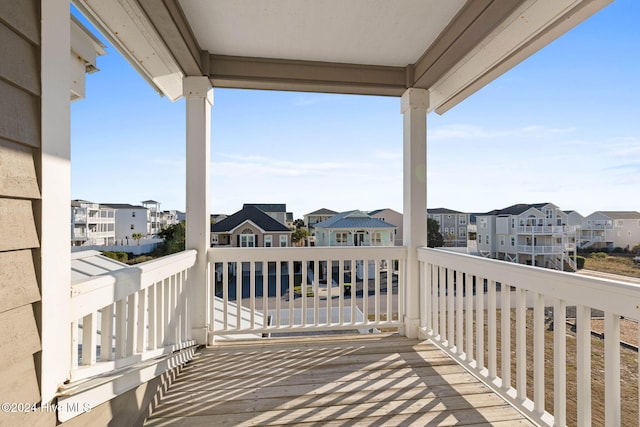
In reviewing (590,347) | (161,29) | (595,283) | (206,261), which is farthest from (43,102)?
(590,347)

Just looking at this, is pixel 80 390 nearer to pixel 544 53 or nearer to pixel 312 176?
pixel 544 53

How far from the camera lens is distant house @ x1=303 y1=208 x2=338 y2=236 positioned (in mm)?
3051

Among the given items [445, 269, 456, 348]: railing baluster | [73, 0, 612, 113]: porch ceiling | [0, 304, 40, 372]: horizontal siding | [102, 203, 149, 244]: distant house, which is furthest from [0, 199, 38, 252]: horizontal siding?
[445, 269, 456, 348]: railing baluster

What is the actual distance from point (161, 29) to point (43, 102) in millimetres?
1318

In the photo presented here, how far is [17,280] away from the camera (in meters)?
0.89

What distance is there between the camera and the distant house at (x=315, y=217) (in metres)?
3.05

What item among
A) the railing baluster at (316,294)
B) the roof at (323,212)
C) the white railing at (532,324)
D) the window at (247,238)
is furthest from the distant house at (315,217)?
the white railing at (532,324)

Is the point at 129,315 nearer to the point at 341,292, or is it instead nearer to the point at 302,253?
the point at 302,253

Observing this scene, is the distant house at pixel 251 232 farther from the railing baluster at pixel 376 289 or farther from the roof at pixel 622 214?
the roof at pixel 622 214

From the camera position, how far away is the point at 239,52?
8.80 feet

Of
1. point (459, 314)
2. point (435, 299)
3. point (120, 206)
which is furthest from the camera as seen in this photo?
point (435, 299)

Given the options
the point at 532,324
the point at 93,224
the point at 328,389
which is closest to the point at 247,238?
the point at 93,224

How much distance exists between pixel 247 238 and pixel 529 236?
2166mm

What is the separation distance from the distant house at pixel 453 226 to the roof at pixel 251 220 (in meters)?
1.38
